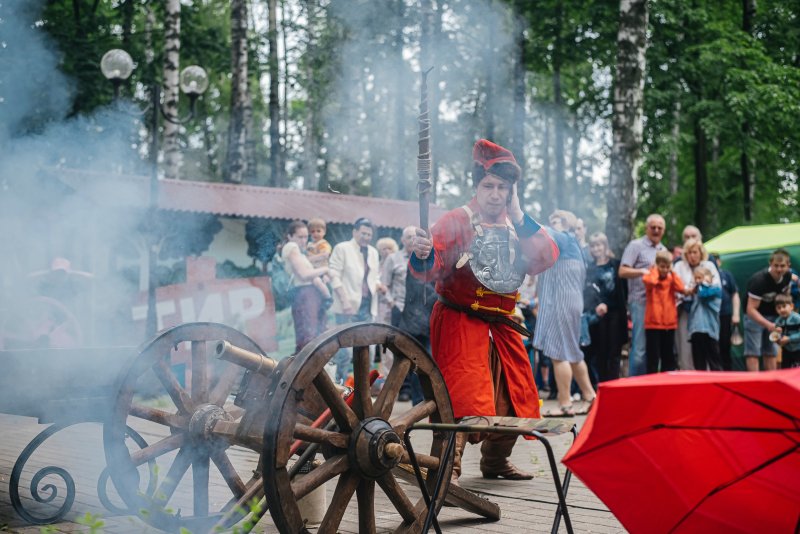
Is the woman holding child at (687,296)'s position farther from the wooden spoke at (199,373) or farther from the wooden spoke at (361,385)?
the wooden spoke at (361,385)

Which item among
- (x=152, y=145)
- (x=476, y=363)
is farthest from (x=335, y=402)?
(x=152, y=145)

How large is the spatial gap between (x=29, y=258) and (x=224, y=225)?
600 centimetres

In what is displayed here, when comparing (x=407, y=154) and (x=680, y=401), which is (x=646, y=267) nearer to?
(x=680, y=401)

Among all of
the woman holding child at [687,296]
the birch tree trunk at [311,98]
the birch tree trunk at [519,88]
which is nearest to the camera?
the woman holding child at [687,296]

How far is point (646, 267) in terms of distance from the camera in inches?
401

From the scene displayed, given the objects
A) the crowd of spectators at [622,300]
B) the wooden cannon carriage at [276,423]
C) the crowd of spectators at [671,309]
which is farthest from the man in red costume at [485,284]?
the crowd of spectators at [671,309]

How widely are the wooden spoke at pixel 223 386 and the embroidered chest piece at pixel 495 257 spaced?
1320 mm

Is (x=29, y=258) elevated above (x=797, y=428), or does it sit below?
above

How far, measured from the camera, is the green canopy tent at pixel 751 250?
1149 cm

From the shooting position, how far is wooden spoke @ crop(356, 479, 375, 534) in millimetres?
3744

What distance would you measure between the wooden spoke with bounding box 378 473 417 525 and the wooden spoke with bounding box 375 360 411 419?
0.25 meters

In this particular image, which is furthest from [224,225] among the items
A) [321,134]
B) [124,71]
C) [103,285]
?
[321,134]

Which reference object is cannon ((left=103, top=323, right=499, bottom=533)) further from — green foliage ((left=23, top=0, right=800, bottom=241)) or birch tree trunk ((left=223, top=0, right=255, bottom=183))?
birch tree trunk ((left=223, top=0, right=255, bottom=183))

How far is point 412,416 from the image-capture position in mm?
3969
